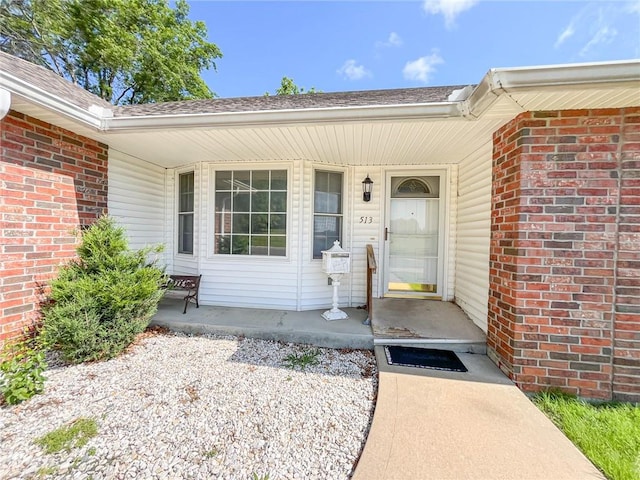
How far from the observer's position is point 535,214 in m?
2.36

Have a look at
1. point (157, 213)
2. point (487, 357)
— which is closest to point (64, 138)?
point (157, 213)

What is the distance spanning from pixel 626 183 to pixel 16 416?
5229mm

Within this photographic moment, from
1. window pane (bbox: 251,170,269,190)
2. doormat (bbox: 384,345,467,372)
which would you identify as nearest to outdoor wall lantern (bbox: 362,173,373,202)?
window pane (bbox: 251,170,269,190)

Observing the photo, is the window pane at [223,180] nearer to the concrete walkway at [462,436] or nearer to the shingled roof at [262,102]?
the shingled roof at [262,102]

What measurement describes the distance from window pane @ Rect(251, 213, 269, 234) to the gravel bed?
1.94 meters

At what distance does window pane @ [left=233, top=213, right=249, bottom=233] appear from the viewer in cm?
436

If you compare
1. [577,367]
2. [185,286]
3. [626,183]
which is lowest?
[577,367]

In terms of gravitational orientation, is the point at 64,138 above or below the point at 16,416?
above

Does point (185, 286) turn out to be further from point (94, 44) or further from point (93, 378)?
point (94, 44)

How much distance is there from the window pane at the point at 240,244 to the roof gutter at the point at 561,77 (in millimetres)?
3632

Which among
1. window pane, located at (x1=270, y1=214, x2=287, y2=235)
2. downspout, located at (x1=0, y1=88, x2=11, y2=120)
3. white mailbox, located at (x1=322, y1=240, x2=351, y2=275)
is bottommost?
white mailbox, located at (x1=322, y1=240, x2=351, y2=275)

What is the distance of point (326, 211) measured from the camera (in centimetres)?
441

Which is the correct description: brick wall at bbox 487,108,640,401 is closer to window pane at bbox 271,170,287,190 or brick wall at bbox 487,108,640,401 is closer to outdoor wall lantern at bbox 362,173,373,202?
outdoor wall lantern at bbox 362,173,373,202

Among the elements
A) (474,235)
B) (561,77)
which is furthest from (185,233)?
(561,77)
